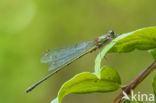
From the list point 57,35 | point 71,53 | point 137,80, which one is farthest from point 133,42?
point 57,35

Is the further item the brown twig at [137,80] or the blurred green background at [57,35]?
the blurred green background at [57,35]

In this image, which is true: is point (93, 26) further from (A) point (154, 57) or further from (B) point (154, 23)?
(A) point (154, 57)

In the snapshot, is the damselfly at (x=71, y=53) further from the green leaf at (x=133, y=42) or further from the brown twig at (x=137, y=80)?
the brown twig at (x=137, y=80)

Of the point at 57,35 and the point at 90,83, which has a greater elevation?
the point at 90,83

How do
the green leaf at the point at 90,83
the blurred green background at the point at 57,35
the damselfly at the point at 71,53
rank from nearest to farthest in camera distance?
the green leaf at the point at 90,83, the damselfly at the point at 71,53, the blurred green background at the point at 57,35

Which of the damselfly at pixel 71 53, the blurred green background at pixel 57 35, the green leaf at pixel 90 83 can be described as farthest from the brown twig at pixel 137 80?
the blurred green background at pixel 57 35

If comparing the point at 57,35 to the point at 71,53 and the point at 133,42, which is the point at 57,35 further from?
the point at 133,42
